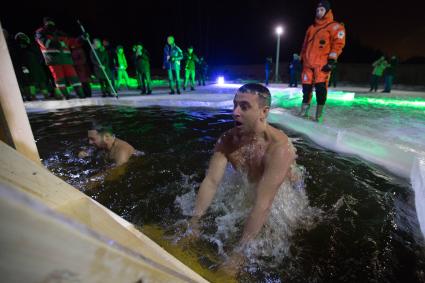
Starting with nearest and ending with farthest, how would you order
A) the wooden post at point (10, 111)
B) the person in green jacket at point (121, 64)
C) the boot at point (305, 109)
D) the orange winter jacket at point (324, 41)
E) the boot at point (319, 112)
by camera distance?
the wooden post at point (10, 111), the orange winter jacket at point (324, 41), the boot at point (319, 112), the boot at point (305, 109), the person in green jacket at point (121, 64)

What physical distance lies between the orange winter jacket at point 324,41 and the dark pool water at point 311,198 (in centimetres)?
157

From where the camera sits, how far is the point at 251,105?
210 cm

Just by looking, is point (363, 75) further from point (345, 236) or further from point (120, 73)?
point (345, 236)

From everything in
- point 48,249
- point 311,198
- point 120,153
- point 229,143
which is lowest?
point 311,198

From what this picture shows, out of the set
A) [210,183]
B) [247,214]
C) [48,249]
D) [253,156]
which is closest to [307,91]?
[253,156]

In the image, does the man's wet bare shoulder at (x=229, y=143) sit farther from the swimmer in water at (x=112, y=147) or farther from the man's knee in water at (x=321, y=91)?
the man's knee in water at (x=321, y=91)

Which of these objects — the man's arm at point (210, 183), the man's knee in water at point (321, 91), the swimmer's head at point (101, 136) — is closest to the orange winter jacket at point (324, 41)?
the man's knee in water at point (321, 91)

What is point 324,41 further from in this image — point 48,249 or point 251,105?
point 48,249

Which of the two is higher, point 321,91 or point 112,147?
point 321,91

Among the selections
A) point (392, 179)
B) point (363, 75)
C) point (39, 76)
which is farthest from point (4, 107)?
point (363, 75)

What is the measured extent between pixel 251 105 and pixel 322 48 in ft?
11.7

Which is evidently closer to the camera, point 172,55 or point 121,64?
point 172,55

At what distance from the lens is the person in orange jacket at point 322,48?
466 centimetres

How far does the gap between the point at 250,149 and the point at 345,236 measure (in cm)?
116
